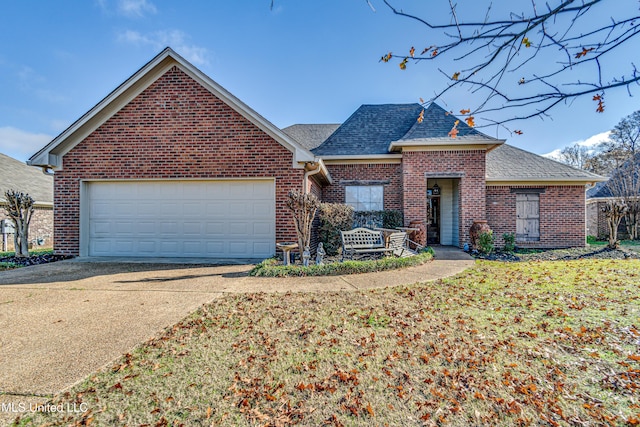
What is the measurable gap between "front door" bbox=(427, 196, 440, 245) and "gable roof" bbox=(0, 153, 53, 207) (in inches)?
719

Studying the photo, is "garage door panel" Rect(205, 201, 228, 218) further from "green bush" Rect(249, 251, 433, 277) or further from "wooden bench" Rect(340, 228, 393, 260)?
"wooden bench" Rect(340, 228, 393, 260)

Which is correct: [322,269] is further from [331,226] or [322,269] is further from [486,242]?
[486,242]

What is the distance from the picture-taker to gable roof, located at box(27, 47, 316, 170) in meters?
8.23

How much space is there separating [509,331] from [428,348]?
128 centimetres

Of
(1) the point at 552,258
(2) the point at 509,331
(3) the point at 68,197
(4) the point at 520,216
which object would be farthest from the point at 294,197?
(4) the point at 520,216

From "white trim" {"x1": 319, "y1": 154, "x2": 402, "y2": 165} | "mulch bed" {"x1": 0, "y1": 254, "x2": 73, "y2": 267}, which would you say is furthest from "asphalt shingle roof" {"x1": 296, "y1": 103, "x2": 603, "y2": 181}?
"mulch bed" {"x1": 0, "y1": 254, "x2": 73, "y2": 267}

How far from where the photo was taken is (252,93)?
10664 mm

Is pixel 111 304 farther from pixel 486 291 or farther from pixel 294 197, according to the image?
pixel 486 291

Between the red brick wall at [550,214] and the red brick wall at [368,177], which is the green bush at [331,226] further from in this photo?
the red brick wall at [550,214]

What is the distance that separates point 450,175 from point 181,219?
965 centimetres

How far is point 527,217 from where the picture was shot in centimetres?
1201

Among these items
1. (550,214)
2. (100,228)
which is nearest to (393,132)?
(550,214)

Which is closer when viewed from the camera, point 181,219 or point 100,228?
point 181,219

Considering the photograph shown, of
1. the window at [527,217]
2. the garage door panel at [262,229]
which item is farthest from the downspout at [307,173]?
the window at [527,217]
